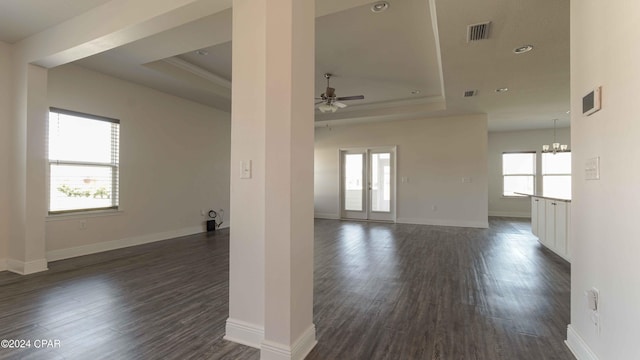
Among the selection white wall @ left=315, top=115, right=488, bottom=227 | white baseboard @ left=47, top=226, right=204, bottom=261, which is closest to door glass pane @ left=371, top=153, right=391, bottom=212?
white wall @ left=315, top=115, right=488, bottom=227

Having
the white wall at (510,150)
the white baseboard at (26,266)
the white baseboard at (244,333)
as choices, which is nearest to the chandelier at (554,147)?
the white wall at (510,150)

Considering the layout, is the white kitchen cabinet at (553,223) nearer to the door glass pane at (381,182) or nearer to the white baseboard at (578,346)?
the white baseboard at (578,346)

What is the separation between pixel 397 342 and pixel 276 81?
197 cm

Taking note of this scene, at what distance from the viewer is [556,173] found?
8.92 meters

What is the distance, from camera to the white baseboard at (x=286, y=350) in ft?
5.83

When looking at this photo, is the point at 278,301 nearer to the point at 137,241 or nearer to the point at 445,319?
the point at 445,319

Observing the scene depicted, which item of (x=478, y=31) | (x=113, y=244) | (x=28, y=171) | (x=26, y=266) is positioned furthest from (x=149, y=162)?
(x=478, y=31)

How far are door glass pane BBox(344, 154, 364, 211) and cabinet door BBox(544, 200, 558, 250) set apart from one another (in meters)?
4.50

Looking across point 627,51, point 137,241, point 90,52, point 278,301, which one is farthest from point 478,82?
point 137,241

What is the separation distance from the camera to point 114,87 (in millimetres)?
4824

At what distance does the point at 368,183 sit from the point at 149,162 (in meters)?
5.48

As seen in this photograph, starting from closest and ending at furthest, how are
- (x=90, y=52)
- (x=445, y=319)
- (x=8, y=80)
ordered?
(x=445, y=319) < (x=90, y=52) < (x=8, y=80)

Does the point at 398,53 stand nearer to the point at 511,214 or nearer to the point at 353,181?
the point at 353,181

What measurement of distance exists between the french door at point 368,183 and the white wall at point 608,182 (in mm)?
6058
